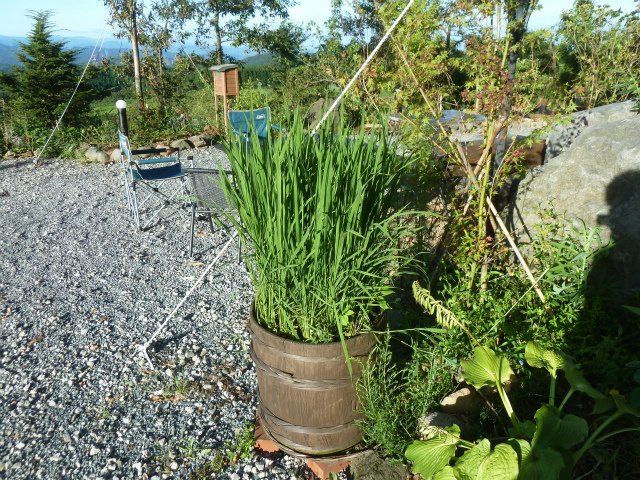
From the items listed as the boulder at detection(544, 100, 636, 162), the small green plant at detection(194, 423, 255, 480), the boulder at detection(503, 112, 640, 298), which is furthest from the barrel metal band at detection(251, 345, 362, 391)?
the boulder at detection(544, 100, 636, 162)

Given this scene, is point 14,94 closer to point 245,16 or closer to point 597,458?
point 245,16

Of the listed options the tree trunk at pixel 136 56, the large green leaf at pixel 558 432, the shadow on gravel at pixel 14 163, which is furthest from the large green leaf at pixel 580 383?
the tree trunk at pixel 136 56

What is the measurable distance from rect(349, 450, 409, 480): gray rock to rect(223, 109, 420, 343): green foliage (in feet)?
1.63

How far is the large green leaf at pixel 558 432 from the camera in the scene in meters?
1.21

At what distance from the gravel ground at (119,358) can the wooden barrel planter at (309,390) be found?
19 centimetres

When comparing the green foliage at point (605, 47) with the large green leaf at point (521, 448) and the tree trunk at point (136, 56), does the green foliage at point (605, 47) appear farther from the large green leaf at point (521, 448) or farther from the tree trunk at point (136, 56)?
the tree trunk at point (136, 56)

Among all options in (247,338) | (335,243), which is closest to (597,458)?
(335,243)

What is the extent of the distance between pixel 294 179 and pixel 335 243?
257mm

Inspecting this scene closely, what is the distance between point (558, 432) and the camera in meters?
1.23

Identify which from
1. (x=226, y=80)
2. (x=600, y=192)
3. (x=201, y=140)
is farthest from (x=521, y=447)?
(x=201, y=140)

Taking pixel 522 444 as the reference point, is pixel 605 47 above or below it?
above

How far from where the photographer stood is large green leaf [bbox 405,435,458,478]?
1354mm

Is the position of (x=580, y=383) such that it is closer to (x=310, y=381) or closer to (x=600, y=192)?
(x=310, y=381)

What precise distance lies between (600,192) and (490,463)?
1721mm
